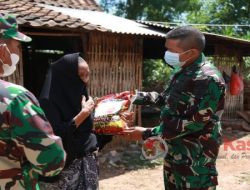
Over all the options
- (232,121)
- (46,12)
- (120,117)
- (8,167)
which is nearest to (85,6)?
(46,12)

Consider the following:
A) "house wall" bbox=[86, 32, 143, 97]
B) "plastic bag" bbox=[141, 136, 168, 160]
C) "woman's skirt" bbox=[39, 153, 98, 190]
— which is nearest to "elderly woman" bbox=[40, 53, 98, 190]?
"woman's skirt" bbox=[39, 153, 98, 190]

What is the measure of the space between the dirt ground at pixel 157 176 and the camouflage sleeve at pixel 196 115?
127 inches

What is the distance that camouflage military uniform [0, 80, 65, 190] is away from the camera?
1.64 metres

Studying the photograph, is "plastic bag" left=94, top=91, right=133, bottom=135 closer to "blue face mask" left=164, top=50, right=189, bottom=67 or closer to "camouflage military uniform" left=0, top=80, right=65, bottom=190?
"blue face mask" left=164, top=50, right=189, bottom=67

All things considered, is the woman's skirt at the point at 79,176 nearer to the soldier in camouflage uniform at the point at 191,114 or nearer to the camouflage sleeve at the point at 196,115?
the soldier in camouflage uniform at the point at 191,114

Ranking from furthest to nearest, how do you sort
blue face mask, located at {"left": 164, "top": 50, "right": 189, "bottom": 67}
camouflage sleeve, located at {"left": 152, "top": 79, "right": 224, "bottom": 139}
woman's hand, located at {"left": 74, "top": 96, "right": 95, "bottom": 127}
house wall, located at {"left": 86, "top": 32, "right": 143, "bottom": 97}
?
house wall, located at {"left": 86, "top": 32, "right": 143, "bottom": 97}, woman's hand, located at {"left": 74, "top": 96, "right": 95, "bottom": 127}, blue face mask, located at {"left": 164, "top": 50, "right": 189, "bottom": 67}, camouflage sleeve, located at {"left": 152, "top": 79, "right": 224, "bottom": 139}

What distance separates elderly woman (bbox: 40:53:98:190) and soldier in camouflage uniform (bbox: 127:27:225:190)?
0.61 m

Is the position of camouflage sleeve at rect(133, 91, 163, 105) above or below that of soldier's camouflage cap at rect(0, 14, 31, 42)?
below

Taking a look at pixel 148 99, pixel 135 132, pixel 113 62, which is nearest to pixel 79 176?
pixel 135 132

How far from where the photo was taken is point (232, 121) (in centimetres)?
1062

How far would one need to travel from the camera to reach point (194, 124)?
8.34 feet

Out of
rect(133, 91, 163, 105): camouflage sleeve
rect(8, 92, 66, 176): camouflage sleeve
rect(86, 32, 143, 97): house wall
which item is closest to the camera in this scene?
rect(8, 92, 66, 176): camouflage sleeve

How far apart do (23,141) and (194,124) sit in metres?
1.23

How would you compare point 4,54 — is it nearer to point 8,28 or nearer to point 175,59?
point 8,28
